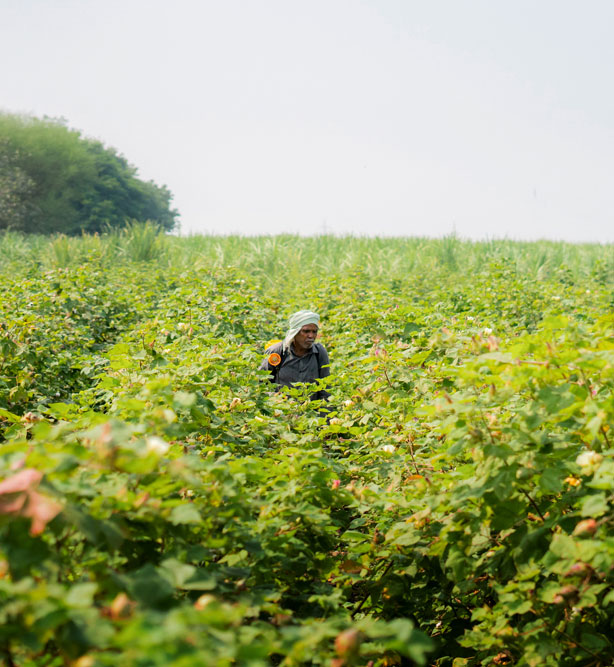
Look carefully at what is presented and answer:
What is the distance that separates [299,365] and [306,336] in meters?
0.22

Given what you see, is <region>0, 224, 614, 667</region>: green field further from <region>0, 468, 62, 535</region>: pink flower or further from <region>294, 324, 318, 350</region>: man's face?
<region>294, 324, 318, 350</region>: man's face

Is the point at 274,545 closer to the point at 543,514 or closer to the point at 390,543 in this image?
the point at 390,543

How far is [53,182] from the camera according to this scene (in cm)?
3862

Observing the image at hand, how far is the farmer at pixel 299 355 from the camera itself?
4539 mm

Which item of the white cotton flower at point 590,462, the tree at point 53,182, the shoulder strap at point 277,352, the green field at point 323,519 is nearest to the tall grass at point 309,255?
the shoulder strap at point 277,352

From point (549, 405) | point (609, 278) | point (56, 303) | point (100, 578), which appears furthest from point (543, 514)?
point (609, 278)

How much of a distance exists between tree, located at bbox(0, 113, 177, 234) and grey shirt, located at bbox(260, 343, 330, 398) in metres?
34.5

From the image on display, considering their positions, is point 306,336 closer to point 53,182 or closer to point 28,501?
point 28,501

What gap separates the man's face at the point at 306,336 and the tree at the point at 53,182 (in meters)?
34.5

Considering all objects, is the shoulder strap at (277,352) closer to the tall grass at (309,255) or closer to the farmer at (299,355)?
the farmer at (299,355)

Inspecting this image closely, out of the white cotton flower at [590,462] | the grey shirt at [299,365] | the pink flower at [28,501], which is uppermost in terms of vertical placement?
the white cotton flower at [590,462]

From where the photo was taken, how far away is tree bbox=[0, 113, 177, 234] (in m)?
37.3

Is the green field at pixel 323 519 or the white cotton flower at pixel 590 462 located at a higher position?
the white cotton flower at pixel 590 462

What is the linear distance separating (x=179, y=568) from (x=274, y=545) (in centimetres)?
53
